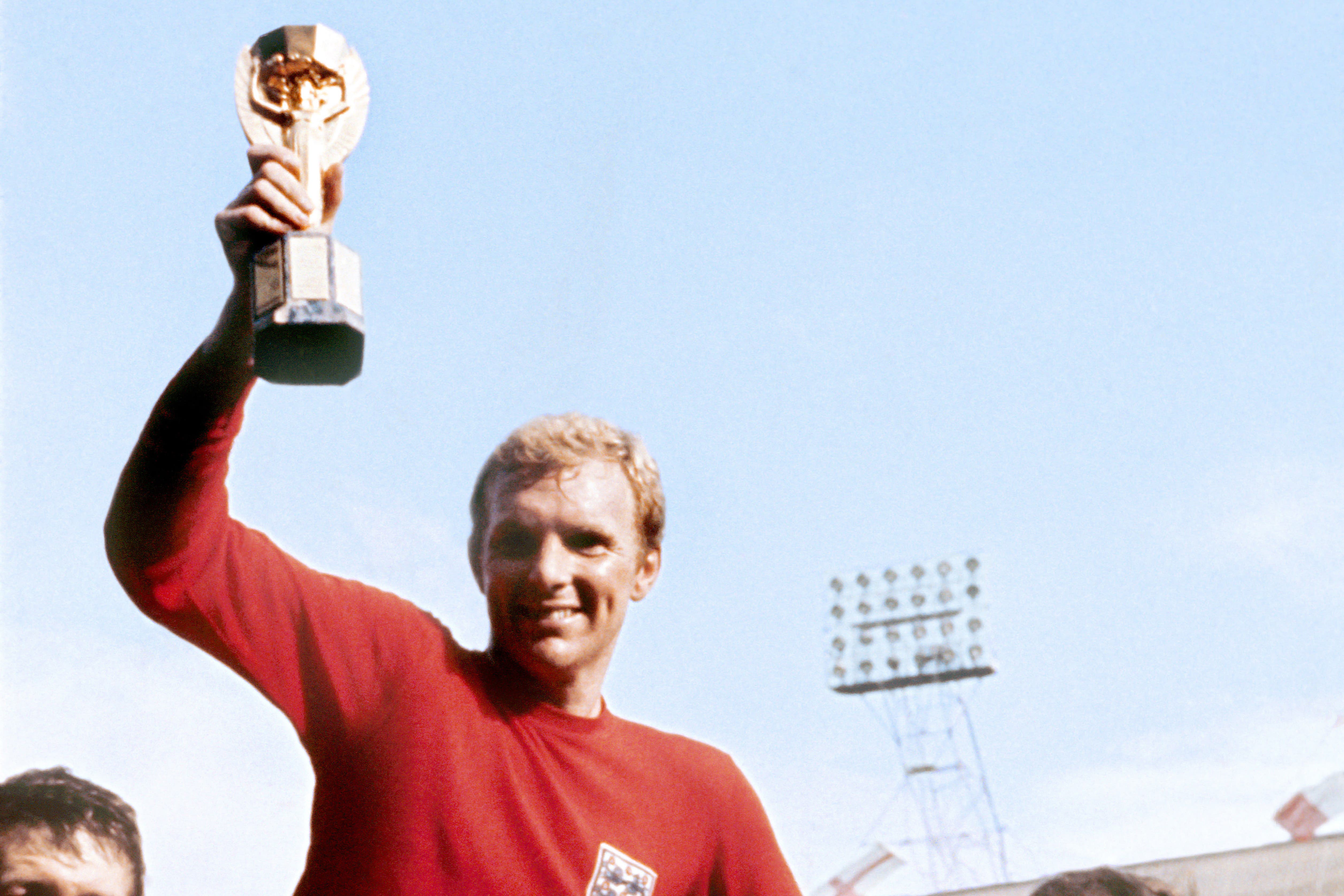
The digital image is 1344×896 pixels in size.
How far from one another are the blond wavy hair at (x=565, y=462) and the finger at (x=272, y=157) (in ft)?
2.62

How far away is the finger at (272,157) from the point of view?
211cm

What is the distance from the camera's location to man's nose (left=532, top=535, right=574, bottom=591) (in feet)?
8.75

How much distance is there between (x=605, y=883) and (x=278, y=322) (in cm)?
119

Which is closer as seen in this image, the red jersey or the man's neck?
the red jersey

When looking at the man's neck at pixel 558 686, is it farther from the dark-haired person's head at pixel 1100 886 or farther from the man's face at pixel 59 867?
the dark-haired person's head at pixel 1100 886

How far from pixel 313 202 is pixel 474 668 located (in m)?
0.97

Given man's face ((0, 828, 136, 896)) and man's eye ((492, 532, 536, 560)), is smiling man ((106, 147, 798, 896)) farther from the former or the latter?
man's face ((0, 828, 136, 896))

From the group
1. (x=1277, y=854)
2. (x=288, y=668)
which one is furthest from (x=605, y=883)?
(x=1277, y=854)

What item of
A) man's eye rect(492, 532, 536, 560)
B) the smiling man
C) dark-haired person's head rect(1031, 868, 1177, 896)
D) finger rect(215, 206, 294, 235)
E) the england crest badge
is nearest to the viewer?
finger rect(215, 206, 294, 235)

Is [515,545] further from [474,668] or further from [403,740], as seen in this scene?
[403,740]

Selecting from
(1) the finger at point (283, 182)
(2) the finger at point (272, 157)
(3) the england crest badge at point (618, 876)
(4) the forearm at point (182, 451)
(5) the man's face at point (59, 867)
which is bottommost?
(3) the england crest badge at point (618, 876)

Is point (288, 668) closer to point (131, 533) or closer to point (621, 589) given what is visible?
point (131, 533)

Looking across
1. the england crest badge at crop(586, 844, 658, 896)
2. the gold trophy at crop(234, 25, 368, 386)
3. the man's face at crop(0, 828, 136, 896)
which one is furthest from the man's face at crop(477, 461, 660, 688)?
the man's face at crop(0, 828, 136, 896)

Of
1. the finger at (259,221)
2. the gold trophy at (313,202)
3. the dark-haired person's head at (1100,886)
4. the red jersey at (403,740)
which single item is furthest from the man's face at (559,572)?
the dark-haired person's head at (1100,886)
